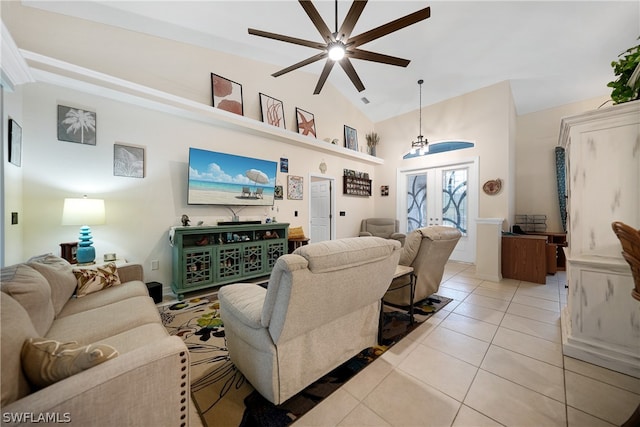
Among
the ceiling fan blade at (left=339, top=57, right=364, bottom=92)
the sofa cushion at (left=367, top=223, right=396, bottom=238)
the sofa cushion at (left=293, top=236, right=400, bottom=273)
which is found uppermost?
the ceiling fan blade at (left=339, top=57, right=364, bottom=92)

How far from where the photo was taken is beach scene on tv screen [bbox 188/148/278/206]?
129 inches

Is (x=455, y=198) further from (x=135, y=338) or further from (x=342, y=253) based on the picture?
(x=135, y=338)

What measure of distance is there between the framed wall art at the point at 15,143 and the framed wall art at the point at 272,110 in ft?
9.32

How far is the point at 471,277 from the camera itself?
396cm

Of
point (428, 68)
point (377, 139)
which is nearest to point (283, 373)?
point (428, 68)

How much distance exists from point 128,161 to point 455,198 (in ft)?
19.6

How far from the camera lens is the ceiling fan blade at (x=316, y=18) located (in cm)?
185

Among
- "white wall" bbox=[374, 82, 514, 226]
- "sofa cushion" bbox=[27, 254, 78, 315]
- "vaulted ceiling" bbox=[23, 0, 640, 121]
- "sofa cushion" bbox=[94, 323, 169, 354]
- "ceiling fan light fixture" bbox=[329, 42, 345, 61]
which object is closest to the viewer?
"sofa cushion" bbox=[94, 323, 169, 354]

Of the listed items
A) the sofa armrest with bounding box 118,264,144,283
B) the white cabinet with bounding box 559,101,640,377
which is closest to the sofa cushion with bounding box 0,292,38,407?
the sofa armrest with bounding box 118,264,144,283

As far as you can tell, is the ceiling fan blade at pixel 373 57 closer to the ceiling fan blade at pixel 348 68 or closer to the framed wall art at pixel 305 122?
the ceiling fan blade at pixel 348 68

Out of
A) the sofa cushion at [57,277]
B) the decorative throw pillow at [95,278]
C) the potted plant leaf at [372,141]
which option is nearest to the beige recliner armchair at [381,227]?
the potted plant leaf at [372,141]

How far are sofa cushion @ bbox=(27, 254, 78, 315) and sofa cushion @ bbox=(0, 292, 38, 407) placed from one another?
85 cm

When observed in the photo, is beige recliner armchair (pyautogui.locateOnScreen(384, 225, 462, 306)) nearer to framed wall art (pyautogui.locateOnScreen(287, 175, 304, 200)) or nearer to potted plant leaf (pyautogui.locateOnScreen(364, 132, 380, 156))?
framed wall art (pyautogui.locateOnScreen(287, 175, 304, 200))

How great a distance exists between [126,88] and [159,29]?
1018mm
